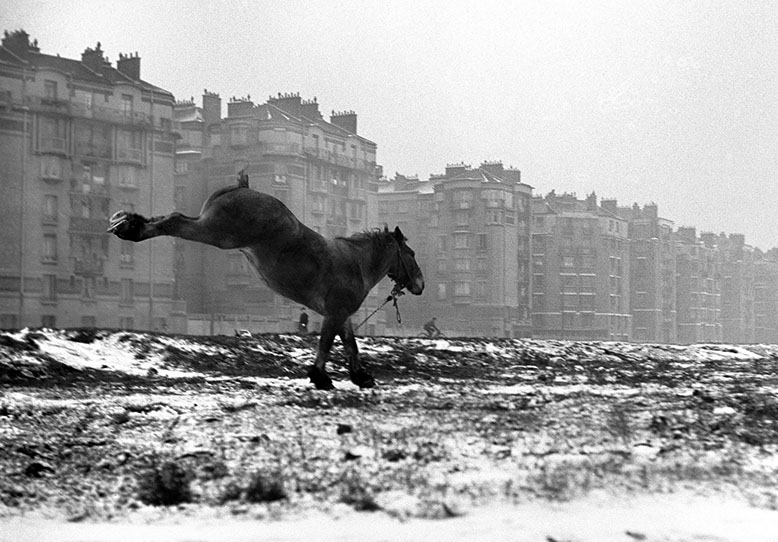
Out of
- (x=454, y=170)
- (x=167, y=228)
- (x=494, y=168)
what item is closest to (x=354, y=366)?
(x=167, y=228)

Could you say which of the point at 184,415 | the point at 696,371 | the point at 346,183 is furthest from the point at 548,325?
the point at 184,415

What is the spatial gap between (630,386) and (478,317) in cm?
11507

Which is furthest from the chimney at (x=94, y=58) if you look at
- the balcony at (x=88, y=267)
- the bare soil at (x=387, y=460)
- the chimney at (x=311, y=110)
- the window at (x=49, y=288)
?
the bare soil at (x=387, y=460)

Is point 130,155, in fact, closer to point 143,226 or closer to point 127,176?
point 127,176

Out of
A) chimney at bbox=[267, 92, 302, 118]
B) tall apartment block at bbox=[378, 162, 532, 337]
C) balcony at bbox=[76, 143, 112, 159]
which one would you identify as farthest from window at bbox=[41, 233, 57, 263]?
tall apartment block at bbox=[378, 162, 532, 337]

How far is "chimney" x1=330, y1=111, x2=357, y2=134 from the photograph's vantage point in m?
116

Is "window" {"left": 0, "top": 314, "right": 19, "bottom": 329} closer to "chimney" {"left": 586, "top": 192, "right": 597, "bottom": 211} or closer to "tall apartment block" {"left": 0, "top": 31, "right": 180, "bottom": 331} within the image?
"tall apartment block" {"left": 0, "top": 31, "right": 180, "bottom": 331}

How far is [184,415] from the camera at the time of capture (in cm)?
974

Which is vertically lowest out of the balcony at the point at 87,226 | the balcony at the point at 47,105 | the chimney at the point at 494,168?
the balcony at the point at 87,226

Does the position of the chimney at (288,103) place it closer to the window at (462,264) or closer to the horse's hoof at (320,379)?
the window at (462,264)

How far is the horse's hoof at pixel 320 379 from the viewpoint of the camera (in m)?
12.5

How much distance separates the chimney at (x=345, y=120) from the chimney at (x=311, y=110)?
4699 mm

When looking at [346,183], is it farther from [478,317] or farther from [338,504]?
[338,504]

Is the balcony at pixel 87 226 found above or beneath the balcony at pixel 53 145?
beneath
